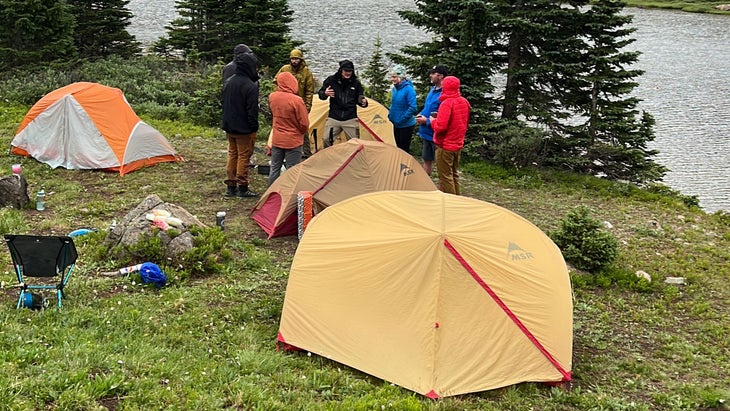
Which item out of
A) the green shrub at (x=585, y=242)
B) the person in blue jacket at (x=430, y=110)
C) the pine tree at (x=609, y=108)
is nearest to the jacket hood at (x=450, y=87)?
the person in blue jacket at (x=430, y=110)

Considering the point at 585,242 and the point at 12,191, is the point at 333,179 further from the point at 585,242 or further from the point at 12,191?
the point at 12,191

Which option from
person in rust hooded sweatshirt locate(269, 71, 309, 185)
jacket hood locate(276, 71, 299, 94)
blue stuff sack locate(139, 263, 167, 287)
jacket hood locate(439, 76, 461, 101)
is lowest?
blue stuff sack locate(139, 263, 167, 287)

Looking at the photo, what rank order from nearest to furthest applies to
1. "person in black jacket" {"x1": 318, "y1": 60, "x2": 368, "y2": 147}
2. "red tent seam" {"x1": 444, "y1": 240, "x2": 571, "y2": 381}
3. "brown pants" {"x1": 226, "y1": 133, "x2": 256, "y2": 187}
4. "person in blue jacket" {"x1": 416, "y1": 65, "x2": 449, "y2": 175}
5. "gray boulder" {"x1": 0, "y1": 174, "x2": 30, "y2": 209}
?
"red tent seam" {"x1": 444, "y1": 240, "x2": 571, "y2": 381} < "gray boulder" {"x1": 0, "y1": 174, "x2": 30, "y2": 209} < "brown pants" {"x1": 226, "y1": 133, "x2": 256, "y2": 187} < "person in blue jacket" {"x1": 416, "y1": 65, "x2": 449, "y2": 175} < "person in black jacket" {"x1": 318, "y1": 60, "x2": 368, "y2": 147}

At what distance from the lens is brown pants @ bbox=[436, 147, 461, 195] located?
10094mm

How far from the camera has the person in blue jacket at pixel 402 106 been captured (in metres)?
11.2

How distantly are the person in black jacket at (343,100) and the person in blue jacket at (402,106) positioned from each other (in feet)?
2.26

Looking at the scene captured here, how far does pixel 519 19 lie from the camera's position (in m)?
13.4

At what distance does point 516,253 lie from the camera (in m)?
6.13

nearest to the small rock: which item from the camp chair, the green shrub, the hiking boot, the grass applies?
the grass

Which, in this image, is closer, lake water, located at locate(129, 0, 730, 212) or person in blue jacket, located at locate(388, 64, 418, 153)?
person in blue jacket, located at locate(388, 64, 418, 153)

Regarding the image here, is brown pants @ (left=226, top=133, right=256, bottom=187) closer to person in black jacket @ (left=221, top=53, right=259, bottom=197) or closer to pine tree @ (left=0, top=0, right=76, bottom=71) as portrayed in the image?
person in black jacket @ (left=221, top=53, right=259, bottom=197)

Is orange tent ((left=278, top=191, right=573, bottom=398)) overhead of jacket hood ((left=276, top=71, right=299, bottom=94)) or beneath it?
beneath

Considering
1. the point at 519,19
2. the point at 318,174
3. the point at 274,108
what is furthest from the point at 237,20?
the point at 318,174

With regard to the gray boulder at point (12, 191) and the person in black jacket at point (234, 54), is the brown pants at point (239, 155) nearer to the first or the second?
the person in black jacket at point (234, 54)
